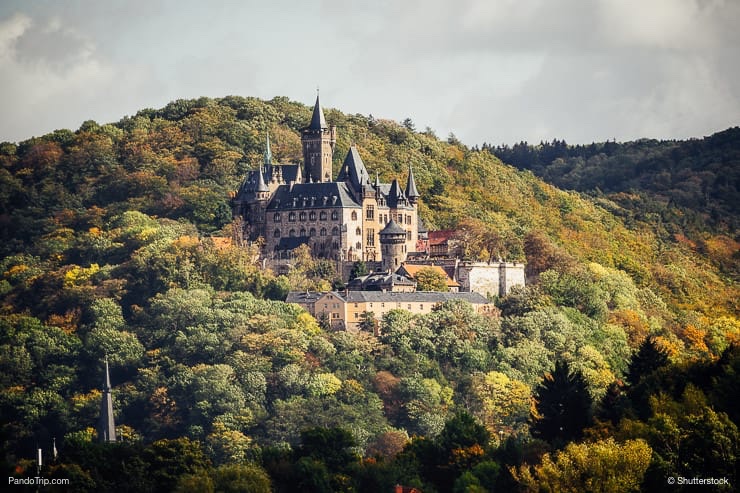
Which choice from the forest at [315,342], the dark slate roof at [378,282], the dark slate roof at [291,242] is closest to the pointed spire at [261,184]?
the dark slate roof at [291,242]

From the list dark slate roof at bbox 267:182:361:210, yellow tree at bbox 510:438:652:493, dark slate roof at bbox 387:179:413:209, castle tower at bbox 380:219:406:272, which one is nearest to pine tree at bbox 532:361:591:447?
yellow tree at bbox 510:438:652:493

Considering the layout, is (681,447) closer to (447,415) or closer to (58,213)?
(447,415)

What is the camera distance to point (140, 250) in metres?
137

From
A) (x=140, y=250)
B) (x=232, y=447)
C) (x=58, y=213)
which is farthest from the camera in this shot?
(x=58, y=213)

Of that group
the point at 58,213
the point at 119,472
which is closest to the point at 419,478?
the point at 119,472

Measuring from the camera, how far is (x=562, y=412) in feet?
304

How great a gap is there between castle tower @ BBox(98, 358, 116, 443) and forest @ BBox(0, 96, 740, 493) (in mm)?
1099

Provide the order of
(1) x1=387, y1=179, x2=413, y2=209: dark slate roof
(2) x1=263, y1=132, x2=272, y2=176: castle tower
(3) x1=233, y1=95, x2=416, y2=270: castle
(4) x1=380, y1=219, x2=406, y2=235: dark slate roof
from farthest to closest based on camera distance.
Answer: (2) x1=263, y1=132, x2=272, y2=176: castle tower < (1) x1=387, y1=179, x2=413, y2=209: dark slate roof < (3) x1=233, y1=95, x2=416, y2=270: castle < (4) x1=380, y1=219, x2=406, y2=235: dark slate roof

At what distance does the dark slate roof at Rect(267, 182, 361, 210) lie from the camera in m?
131

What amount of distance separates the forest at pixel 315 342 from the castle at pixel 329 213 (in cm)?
227

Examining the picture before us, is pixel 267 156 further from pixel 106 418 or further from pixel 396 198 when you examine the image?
pixel 106 418

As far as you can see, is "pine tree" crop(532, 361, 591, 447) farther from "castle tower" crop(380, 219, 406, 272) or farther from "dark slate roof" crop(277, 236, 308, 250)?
"dark slate roof" crop(277, 236, 308, 250)

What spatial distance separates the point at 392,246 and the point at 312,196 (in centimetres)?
733

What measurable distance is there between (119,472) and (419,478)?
14.5 metres
